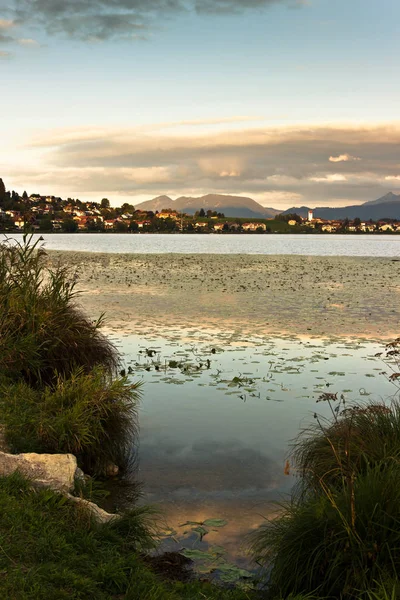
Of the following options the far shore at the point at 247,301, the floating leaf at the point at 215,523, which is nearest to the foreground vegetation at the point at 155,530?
the floating leaf at the point at 215,523

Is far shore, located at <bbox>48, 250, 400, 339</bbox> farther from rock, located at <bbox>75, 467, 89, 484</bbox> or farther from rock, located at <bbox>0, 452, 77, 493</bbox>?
rock, located at <bbox>0, 452, 77, 493</bbox>

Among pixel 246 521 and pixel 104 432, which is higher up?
pixel 104 432

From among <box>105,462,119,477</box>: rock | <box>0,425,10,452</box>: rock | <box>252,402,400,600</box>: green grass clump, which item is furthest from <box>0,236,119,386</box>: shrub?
<box>252,402,400,600</box>: green grass clump

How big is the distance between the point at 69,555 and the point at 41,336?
6.30 meters

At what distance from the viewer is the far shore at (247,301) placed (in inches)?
850

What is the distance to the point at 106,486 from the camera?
8812mm

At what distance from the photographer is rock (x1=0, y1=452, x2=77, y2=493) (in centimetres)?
726

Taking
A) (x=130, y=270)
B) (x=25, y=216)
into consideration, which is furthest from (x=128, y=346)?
(x=130, y=270)

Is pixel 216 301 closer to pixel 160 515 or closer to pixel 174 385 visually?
pixel 174 385

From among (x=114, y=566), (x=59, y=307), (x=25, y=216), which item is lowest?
(x=114, y=566)

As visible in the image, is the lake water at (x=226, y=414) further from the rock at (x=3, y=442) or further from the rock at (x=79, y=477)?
the rock at (x=3, y=442)

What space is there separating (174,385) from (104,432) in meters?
4.85

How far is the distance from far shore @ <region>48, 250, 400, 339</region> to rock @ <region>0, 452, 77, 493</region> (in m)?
12.6

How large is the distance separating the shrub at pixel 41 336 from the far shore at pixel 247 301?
7.65 meters
